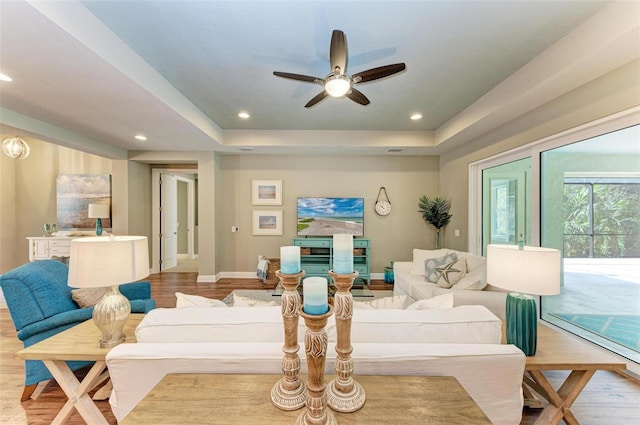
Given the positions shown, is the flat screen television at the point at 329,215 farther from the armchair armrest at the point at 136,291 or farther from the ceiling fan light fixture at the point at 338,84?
the ceiling fan light fixture at the point at 338,84

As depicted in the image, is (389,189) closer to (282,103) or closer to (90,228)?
(282,103)

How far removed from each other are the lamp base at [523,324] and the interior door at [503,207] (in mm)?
1885

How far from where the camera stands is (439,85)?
2.88 metres

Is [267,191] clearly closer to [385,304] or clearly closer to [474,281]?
[474,281]

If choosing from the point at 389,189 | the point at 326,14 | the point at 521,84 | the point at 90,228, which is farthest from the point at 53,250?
the point at 521,84

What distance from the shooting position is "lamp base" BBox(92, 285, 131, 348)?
1.48 meters

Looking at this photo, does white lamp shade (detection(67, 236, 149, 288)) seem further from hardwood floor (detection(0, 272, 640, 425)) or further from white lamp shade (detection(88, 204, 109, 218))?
white lamp shade (detection(88, 204, 109, 218))

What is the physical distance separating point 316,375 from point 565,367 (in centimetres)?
Result: 139

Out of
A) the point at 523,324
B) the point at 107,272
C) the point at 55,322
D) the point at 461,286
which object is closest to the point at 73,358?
the point at 107,272

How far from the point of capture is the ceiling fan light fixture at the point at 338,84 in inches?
83.0

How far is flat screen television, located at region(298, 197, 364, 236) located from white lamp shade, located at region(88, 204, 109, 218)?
356 centimetres

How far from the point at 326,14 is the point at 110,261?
2103mm

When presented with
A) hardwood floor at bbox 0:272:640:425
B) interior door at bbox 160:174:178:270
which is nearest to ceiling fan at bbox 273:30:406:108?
hardwood floor at bbox 0:272:640:425

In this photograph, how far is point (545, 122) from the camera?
266cm
